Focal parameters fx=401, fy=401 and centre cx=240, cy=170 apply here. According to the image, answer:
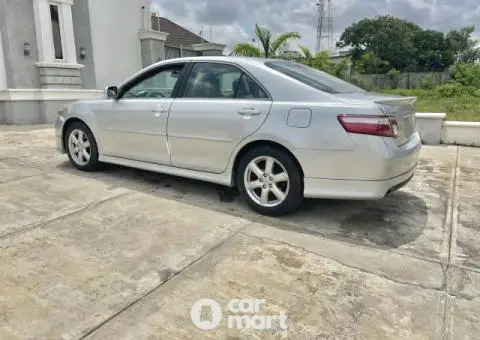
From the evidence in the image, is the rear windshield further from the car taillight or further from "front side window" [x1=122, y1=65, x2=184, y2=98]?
"front side window" [x1=122, y1=65, x2=184, y2=98]

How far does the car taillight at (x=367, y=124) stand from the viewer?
3.21 metres

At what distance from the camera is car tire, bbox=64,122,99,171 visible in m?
5.07

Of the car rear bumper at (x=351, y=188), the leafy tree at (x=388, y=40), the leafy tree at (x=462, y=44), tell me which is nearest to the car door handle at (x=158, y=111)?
the car rear bumper at (x=351, y=188)

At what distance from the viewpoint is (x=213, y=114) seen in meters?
3.92

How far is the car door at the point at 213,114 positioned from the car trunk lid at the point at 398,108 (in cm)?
76

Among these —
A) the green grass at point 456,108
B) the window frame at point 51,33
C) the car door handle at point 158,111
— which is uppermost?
the window frame at point 51,33

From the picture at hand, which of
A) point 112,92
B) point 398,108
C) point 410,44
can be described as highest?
point 410,44

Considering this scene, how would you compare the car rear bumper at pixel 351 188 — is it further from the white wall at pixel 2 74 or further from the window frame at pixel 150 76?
the white wall at pixel 2 74

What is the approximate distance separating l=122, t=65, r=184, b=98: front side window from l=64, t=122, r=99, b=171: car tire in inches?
30.9

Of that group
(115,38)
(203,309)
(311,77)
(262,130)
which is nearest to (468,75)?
(115,38)

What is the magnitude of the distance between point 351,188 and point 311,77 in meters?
1.22

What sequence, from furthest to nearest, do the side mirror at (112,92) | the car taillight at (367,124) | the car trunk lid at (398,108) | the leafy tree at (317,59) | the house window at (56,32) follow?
1. the leafy tree at (317,59)
2. the house window at (56,32)
3. the side mirror at (112,92)
4. the car trunk lid at (398,108)
5. the car taillight at (367,124)

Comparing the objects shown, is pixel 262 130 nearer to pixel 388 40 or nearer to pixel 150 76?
pixel 150 76

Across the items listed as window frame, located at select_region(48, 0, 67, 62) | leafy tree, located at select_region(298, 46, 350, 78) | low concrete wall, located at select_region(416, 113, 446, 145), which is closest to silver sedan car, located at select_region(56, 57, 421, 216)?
low concrete wall, located at select_region(416, 113, 446, 145)
